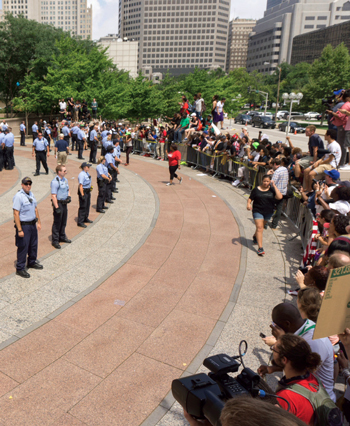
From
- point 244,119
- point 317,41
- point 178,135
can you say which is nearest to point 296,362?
point 178,135

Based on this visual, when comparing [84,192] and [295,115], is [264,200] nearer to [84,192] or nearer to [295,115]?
[84,192]

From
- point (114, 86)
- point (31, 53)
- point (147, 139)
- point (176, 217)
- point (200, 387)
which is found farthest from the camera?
point (31, 53)

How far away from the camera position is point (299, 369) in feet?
10.0

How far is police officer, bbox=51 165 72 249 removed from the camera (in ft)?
29.8

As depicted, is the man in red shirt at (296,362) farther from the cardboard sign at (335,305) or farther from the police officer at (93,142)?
the police officer at (93,142)

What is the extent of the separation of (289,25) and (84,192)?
16909 cm

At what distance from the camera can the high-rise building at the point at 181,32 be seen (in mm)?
180125

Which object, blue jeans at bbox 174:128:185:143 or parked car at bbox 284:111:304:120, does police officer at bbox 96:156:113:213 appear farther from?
parked car at bbox 284:111:304:120

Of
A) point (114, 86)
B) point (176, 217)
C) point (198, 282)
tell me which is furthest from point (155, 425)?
point (114, 86)

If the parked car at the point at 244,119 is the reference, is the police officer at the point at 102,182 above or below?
below

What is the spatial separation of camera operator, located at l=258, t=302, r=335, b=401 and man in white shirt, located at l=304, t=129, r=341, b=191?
7.07m

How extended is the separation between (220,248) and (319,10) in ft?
562

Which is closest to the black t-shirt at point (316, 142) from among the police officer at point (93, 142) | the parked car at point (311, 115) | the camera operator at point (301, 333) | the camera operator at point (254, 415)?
the camera operator at point (301, 333)

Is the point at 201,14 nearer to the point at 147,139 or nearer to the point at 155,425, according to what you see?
the point at 147,139
